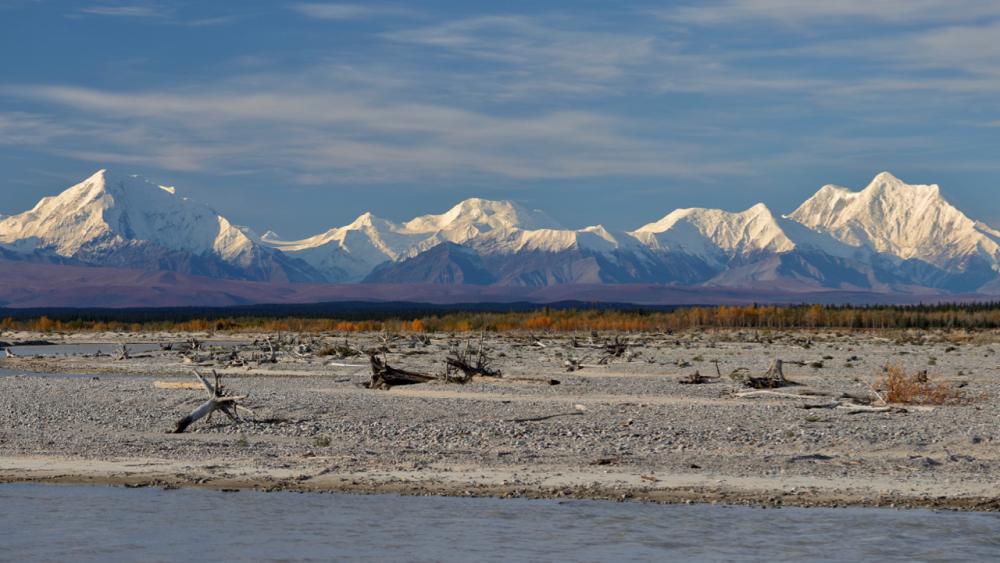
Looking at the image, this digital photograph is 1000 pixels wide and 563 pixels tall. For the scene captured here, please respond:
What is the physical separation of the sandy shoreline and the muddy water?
90 centimetres

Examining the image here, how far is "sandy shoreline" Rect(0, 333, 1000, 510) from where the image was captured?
76.4 feet

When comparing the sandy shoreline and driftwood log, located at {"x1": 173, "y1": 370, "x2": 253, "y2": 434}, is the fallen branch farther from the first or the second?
driftwood log, located at {"x1": 173, "y1": 370, "x2": 253, "y2": 434}

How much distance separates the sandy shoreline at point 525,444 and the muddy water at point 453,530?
35.5 inches

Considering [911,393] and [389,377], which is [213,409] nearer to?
[389,377]

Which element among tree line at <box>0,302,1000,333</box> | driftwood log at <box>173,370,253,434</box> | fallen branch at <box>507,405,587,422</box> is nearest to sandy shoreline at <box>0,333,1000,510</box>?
fallen branch at <box>507,405,587,422</box>

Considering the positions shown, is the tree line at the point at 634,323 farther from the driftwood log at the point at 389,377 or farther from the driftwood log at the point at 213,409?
the driftwood log at the point at 213,409

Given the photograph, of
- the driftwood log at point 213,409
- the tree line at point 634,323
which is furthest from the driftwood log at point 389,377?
the tree line at point 634,323

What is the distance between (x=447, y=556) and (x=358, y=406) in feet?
55.5

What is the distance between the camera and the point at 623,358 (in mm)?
64000

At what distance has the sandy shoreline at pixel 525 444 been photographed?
23.3 meters

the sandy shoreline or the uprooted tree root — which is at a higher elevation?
the uprooted tree root

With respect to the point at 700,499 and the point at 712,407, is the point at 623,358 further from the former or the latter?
the point at 700,499

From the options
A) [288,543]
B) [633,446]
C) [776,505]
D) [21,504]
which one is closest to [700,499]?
[776,505]

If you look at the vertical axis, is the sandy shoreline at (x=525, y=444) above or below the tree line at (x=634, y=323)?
below
